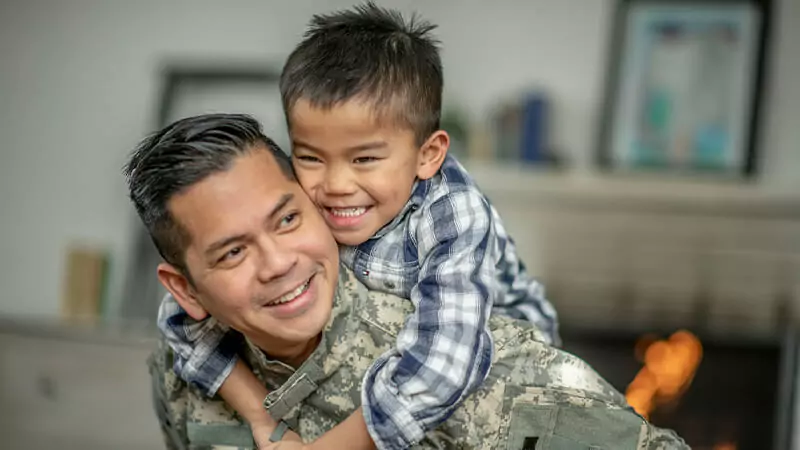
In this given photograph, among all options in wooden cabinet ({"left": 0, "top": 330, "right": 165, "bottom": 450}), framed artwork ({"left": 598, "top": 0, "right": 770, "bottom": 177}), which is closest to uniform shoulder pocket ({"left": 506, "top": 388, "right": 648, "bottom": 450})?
framed artwork ({"left": 598, "top": 0, "right": 770, "bottom": 177})

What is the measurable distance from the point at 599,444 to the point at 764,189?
224 cm

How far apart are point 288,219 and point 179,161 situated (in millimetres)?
155

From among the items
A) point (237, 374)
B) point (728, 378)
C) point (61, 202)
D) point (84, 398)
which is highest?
point (237, 374)

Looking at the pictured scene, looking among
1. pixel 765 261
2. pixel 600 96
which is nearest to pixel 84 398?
pixel 600 96

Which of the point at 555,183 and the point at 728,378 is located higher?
the point at 555,183

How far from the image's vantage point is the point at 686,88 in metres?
3.50

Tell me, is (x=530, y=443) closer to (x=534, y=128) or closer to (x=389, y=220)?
(x=389, y=220)

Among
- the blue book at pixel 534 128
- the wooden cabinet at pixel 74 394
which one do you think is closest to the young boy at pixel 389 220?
the blue book at pixel 534 128

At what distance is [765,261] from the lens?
3.37 metres

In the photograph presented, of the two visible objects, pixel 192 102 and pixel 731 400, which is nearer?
pixel 731 400

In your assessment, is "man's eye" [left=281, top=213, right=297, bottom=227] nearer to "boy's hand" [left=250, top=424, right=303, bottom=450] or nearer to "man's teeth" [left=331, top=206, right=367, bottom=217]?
"man's teeth" [left=331, top=206, right=367, bottom=217]

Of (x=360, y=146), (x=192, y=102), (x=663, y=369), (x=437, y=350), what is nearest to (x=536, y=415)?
→ (x=437, y=350)

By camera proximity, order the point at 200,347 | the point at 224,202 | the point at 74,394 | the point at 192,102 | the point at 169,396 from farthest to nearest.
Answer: the point at 192,102, the point at 74,394, the point at 169,396, the point at 200,347, the point at 224,202

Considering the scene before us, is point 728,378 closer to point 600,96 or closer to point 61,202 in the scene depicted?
point 600,96
